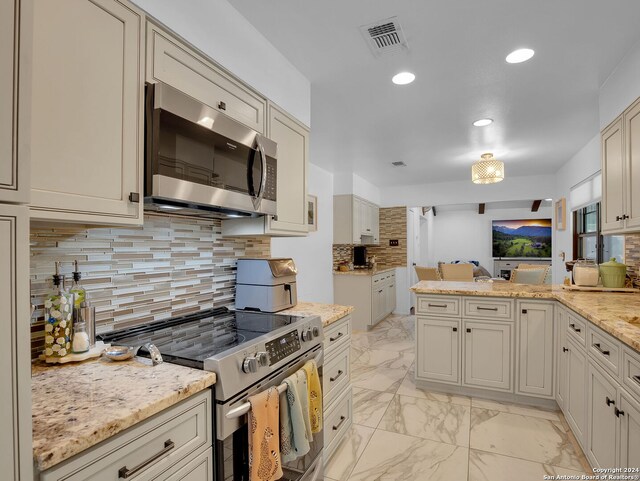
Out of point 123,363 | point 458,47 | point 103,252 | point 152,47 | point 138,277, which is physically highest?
point 458,47

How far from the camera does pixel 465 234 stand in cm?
974

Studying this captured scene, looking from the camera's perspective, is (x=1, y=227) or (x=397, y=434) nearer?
(x=1, y=227)

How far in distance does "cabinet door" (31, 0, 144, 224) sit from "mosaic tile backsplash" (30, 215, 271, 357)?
339 millimetres

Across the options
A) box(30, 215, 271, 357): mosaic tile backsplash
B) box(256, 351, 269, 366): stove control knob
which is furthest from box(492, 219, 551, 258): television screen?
box(256, 351, 269, 366): stove control knob

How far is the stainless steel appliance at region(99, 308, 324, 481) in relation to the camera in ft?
3.78

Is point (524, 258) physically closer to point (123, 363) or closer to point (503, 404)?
point (503, 404)

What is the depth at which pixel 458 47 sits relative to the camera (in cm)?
207

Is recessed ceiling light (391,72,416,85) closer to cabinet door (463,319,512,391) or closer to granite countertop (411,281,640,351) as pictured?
granite countertop (411,281,640,351)

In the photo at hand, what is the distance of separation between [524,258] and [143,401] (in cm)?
1007

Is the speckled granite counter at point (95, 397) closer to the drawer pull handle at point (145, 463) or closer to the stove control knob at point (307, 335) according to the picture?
the drawer pull handle at point (145, 463)

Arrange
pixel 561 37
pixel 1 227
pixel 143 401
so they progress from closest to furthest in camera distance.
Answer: pixel 1 227, pixel 143 401, pixel 561 37

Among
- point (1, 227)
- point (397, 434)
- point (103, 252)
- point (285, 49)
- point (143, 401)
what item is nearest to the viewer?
point (1, 227)

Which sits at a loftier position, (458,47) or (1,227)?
(458,47)

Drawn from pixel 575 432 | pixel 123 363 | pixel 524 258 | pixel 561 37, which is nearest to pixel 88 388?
pixel 123 363
